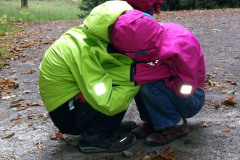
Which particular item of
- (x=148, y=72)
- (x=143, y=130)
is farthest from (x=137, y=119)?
(x=148, y=72)

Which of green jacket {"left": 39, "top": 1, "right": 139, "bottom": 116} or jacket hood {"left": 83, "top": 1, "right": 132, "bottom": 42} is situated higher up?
jacket hood {"left": 83, "top": 1, "right": 132, "bottom": 42}

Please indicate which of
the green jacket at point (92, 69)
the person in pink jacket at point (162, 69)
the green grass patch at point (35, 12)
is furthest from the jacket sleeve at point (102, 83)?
the green grass patch at point (35, 12)

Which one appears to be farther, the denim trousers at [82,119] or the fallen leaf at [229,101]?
the fallen leaf at [229,101]

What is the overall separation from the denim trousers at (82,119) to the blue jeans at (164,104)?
11.0 inches

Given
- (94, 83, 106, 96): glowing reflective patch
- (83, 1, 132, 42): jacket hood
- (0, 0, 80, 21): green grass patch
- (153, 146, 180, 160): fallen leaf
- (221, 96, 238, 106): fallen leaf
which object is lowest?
(0, 0, 80, 21): green grass patch

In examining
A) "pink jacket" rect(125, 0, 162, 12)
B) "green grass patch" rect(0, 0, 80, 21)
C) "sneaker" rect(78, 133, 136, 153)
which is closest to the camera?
"sneaker" rect(78, 133, 136, 153)

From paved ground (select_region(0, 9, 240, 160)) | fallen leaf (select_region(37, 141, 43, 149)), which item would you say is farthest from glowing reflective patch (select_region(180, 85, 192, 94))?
fallen leaf (select_region(37, 141, 43, 149))

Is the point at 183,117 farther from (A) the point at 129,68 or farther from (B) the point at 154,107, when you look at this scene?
(A) the point at 129,68

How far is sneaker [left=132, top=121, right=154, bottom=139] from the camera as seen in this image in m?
2.70

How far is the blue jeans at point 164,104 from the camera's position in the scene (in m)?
2.38

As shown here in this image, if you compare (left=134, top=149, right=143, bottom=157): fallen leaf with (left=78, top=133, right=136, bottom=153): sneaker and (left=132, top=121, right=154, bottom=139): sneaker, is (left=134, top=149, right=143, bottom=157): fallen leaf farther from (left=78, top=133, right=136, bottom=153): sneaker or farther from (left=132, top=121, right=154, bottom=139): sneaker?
(left=132, top=121, right=154, bottom=139): sneaker

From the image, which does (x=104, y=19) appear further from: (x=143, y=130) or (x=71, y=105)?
(x=143, y=130)

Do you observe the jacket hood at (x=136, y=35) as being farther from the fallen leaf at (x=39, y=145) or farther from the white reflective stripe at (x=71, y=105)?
the fallen leaf at (x=39, y=145)

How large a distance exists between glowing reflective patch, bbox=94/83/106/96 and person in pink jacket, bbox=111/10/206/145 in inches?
11.1
